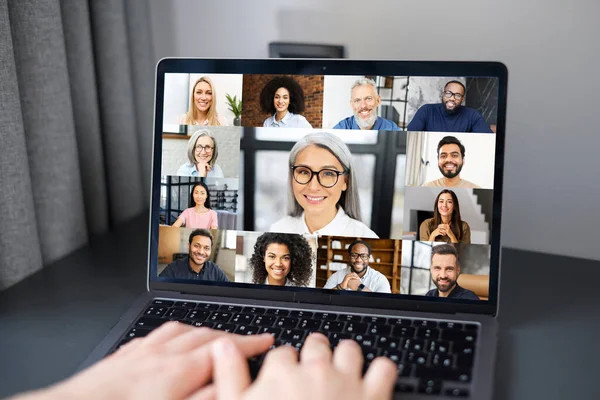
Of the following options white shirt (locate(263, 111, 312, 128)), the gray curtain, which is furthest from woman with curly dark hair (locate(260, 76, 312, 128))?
the gray curtain

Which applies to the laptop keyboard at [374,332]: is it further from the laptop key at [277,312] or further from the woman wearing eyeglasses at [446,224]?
the woman wearing eyeglasses at [446,224]

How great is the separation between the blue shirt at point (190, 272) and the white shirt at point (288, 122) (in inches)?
7.9

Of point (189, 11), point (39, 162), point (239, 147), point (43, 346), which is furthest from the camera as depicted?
point (189, 11)

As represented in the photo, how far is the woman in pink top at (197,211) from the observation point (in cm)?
83

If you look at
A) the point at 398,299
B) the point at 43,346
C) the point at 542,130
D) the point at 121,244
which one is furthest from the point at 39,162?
the point at 542,130

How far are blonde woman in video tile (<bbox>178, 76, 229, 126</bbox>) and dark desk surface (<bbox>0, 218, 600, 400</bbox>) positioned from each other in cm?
26

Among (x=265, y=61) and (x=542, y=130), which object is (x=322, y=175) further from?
(x=542, y=130)

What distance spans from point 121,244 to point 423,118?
57 cm

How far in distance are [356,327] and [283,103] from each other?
0.30 meters

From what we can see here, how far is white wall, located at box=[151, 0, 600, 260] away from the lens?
99 centimetres

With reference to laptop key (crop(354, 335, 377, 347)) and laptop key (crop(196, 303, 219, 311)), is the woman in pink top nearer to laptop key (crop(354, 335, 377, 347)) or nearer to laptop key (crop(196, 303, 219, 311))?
laptop key (crop(196, 303, 219, 311))

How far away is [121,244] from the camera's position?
106 centimetres

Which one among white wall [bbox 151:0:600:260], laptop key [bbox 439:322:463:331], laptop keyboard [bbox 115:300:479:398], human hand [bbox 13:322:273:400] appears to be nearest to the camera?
human hand [bbox 13:322:273:400]

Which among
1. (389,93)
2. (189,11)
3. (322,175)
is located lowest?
(322,175)
